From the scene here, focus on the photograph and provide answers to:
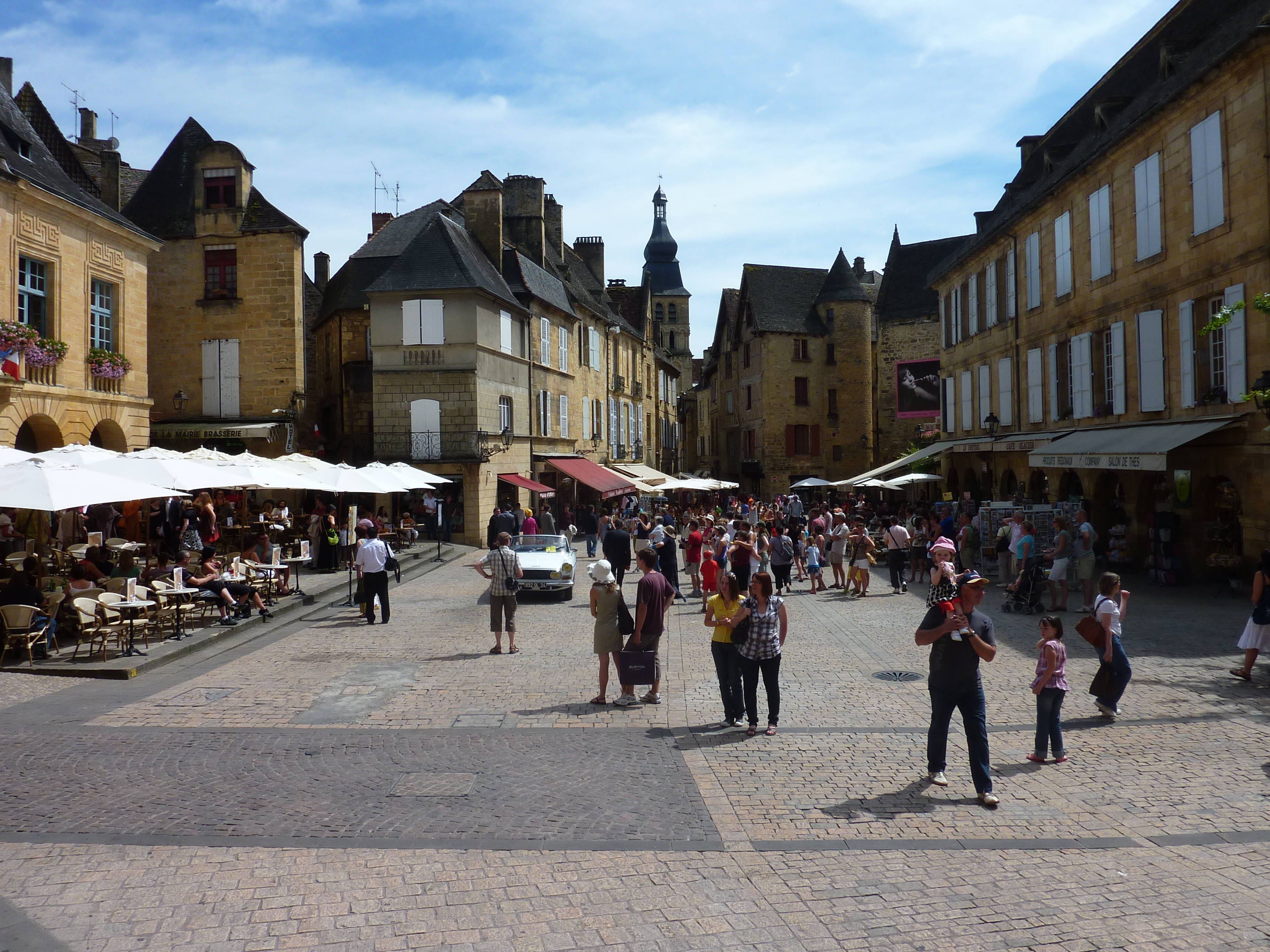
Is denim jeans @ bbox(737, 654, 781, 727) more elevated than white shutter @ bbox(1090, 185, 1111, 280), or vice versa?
white shutter @ bbox(1090, 185, 1111, 280)

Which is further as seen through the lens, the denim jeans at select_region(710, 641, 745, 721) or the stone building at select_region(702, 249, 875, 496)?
A: the stone building at select_region(702, 249, 875, 496)

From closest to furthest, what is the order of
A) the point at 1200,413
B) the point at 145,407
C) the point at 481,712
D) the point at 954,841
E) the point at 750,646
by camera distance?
the point at 954,841, the point at 750,646, the point at 481,712, the point at 1200,413, the point at 145,407

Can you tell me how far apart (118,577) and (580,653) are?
6.07m

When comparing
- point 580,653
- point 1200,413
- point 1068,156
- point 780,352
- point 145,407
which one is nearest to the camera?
point 580,653

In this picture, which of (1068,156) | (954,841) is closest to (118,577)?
(954,841)

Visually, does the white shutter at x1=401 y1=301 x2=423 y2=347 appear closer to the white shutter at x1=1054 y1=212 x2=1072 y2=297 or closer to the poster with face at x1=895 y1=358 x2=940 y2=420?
the white shutter at x1=1054 y1=212 x2=1072 y2=297

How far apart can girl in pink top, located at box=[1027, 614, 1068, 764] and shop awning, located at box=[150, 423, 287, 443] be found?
79.1 feet

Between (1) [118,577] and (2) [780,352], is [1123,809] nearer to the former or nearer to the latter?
(1) [118,577]

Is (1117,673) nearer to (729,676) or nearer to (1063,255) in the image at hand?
(729,676)

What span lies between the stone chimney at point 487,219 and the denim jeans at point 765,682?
27247 millimetres

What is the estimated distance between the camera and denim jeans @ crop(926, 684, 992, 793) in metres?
6.52

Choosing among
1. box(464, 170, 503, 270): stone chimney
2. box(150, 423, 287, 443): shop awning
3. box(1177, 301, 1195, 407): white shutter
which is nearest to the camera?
box(1177, 301, 1195, 407): white shutter

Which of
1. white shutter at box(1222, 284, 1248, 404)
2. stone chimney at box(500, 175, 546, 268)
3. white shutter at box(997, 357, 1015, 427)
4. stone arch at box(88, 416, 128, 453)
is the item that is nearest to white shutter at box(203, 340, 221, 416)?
stone arch at box(88, 416, 128, 453)

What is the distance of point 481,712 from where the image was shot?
9016 mm
